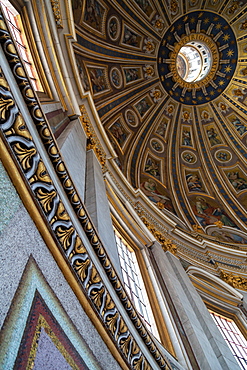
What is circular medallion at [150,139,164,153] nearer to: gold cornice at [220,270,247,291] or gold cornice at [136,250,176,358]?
gold cornice at [220,270,247,291]

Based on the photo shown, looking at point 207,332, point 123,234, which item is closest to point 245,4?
point 123,234

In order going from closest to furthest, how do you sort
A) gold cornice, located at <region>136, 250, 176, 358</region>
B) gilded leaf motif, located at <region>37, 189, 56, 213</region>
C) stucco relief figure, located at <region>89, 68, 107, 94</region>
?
gilded leaf motif, located at <region>37, 189, 56, 213</region> < gold cornice, located at <region>136, 250, 176, 358</region> < stucco relief figure, located at <region>89, 68, 107, 94</region>

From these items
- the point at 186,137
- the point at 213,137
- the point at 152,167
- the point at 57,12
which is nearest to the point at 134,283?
the point at 57,12

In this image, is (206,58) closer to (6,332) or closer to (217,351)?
(217,351)

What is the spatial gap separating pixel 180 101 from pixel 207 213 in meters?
6.56

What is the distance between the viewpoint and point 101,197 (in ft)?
18.0

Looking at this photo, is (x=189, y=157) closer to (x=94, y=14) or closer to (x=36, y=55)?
(x=94, y=14)

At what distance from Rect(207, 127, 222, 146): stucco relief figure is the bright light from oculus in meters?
2.96

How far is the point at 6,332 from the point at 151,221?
809cm

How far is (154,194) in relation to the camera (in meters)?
12.4

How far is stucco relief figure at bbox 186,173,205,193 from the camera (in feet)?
47.5

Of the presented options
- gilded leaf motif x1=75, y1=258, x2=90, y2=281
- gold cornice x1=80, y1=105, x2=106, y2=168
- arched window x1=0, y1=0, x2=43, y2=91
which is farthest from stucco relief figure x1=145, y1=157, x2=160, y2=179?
gilded leaf motif x1=75, y1=258, x2=90, y2=281

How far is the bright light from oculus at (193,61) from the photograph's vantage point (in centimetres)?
1653

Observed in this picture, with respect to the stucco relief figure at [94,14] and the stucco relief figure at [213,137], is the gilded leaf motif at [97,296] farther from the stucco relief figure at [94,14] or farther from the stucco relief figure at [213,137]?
the stucco relief figure at [213,137]
